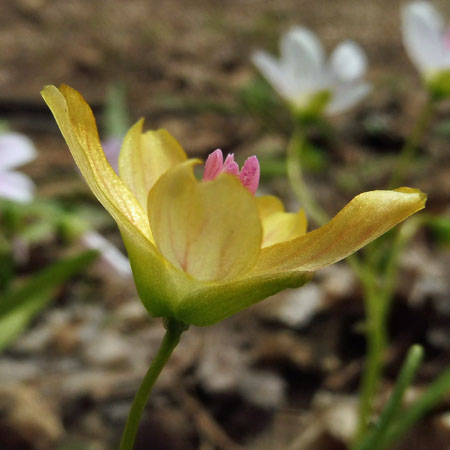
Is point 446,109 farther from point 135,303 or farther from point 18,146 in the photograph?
point 18,146

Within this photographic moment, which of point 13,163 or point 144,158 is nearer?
point 144,158

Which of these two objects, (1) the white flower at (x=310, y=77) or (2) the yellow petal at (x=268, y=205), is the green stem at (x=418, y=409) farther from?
(1) the white flower at (x=310, y=77)

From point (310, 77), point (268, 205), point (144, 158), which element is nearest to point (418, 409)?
point (268, 205)

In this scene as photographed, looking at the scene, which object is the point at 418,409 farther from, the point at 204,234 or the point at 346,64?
the point at 346,64

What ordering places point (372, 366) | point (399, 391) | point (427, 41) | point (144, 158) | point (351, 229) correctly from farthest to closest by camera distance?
point (427, 41) < point (372, 366) < point (399, 391) < point (144, 158) < point (351, 229)

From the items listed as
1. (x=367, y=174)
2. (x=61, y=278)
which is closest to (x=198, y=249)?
(x=61, y=278)

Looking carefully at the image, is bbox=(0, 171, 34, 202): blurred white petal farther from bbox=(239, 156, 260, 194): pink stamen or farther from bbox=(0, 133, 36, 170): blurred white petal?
bbox=(239, 156, 260, 194): pink stamen

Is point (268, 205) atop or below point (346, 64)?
atop
